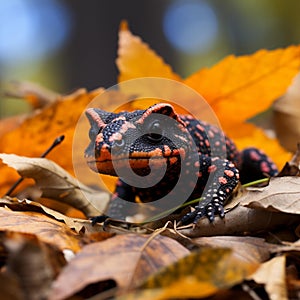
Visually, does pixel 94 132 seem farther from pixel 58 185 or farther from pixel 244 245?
pixel 244 245

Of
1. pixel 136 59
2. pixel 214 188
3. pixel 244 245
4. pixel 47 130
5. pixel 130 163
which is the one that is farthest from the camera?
pixel 136 59

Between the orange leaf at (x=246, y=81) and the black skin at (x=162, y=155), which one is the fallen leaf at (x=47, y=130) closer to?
the black skin at (x=162, y=155)

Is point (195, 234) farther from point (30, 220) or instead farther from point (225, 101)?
point (225, 101)

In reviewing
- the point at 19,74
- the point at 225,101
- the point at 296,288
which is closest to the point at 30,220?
the point at 296,288

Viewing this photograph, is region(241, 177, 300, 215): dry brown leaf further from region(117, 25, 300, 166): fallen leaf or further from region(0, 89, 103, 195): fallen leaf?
region(0, 89, 103, 195): fallen leaf

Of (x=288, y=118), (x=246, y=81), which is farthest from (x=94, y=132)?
(x=288, y=118)

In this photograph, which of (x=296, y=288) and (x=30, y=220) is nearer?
(x=296, y=288)

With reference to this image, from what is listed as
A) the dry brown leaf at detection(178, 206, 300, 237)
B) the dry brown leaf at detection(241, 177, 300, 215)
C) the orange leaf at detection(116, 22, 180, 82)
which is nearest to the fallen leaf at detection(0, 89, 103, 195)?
the orange leaf at detection(116, 22, 180, 82)
